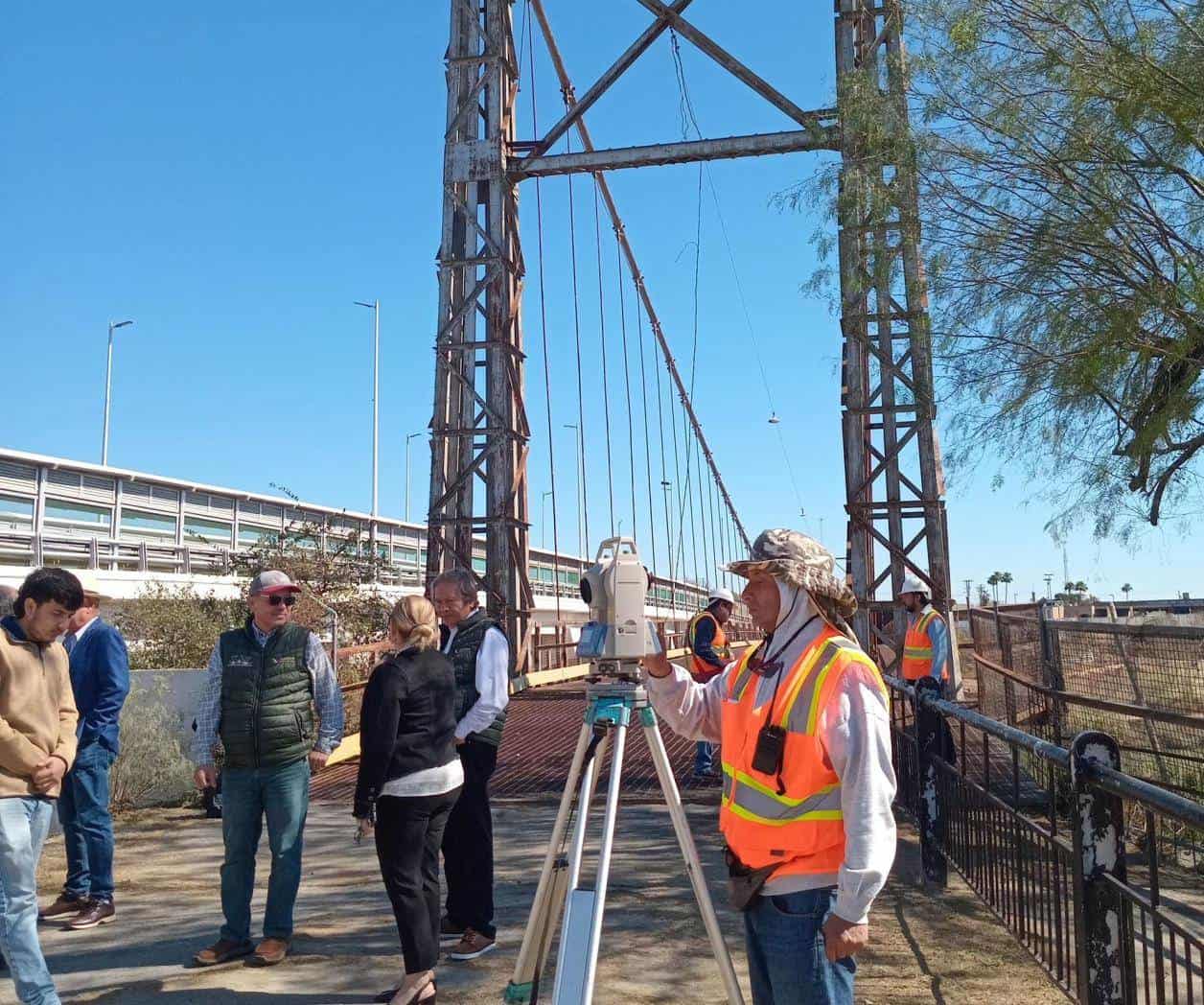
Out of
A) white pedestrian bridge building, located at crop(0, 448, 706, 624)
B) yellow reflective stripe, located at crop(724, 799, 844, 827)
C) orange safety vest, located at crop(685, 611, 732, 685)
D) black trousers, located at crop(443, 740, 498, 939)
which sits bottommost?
black trousers, located at crop(443, 740, 498, 939)

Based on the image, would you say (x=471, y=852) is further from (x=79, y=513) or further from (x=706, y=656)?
(x=79, y=513)

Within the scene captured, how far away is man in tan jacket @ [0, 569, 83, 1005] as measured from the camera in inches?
137

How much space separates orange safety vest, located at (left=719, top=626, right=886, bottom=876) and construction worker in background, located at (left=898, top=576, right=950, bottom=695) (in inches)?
241

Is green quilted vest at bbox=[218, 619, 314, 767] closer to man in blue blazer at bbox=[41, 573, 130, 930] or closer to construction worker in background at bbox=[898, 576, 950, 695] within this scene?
man in blue blazer at bbox=[41, 573, 130, 930]

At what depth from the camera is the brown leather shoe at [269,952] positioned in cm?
454

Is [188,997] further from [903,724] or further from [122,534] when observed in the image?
[122,534]

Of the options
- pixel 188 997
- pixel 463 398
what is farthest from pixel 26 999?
pixel 463 398

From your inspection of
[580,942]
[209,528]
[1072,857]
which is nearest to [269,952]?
[580,942]

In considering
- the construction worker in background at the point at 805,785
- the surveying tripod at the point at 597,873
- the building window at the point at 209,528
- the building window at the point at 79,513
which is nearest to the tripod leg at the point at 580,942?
the surveying tripod at the point at 597,873

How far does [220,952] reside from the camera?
4582 mm

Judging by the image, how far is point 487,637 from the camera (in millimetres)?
4809

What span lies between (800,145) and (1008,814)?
10699mm

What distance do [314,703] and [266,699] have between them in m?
0.31

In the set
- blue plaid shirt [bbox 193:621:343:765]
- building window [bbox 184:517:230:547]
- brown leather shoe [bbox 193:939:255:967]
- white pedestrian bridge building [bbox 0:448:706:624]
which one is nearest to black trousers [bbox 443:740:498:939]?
blue plaid shirt [bbox 193:621:343:765]
